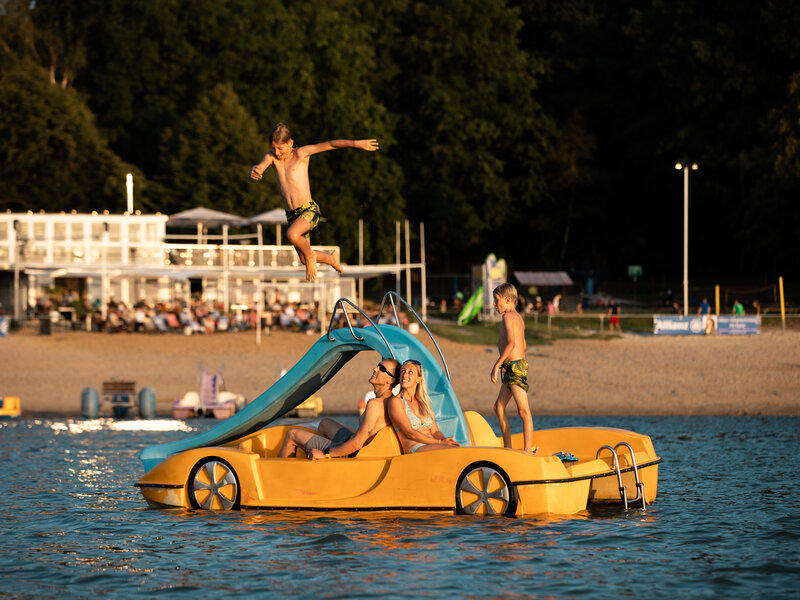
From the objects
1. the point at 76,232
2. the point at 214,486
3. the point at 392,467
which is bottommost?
the point at 214,486

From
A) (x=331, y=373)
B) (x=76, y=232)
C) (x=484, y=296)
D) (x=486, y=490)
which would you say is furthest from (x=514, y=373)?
(x=76, y=232)

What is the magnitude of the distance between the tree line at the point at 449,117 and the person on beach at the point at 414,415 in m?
42.2

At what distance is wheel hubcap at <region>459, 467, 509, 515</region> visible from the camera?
1237cm

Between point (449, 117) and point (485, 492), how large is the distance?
178 ft

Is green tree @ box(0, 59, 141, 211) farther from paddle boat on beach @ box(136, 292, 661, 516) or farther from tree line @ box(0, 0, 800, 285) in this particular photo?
paddle boat on beach @ box(136, 292, 661, 516)

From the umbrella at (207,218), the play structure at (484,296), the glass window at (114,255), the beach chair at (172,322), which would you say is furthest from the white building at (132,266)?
the beach chair at (172,322)

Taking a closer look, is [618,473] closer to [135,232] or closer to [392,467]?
[392,467]

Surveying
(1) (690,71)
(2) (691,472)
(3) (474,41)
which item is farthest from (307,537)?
(3) (474,41)

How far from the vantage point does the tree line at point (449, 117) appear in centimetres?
5822

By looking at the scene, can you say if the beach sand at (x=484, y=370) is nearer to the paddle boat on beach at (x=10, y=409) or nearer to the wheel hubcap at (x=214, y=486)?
the paddle boat on beach at (x=10, y=409)

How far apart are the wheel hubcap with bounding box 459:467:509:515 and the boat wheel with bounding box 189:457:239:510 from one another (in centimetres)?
252

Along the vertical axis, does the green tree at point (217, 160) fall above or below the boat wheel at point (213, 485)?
above

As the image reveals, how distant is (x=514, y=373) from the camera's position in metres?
13.2

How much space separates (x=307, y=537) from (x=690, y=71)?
5135 cm
